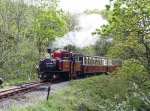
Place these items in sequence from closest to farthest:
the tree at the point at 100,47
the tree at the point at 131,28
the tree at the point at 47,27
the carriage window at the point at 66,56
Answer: the tree at the point at 131,28, the carriage window at the point at 66,56, the tree at the point at 47,27, the tree at the point at 100,47

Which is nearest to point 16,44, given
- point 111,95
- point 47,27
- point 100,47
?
point 111,95

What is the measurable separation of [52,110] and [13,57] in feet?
51.2

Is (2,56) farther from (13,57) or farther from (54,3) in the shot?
(54,3)

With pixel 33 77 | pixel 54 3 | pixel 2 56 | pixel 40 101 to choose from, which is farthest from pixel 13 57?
pixel 54 3

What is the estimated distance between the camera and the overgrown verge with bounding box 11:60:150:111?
1928 centimetres

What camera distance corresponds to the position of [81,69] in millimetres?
34594

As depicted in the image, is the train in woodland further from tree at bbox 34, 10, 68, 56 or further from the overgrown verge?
tree at bbox 34, 10, 68, 56

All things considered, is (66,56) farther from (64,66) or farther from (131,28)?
(131,28)

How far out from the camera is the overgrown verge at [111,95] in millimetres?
19281

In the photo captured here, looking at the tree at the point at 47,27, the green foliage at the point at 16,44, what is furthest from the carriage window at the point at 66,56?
the tree at the point at 47,27

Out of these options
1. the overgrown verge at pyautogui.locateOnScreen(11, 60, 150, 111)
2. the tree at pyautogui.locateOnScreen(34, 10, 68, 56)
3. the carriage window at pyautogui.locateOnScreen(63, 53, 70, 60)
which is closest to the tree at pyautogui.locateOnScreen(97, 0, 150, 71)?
the overgrown verge at pyautogui.locateOnScreen(11, 60, 150, 111)

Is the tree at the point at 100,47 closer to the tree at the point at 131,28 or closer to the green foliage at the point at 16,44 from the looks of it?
the green foliage at the point at 16,44

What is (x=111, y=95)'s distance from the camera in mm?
24891

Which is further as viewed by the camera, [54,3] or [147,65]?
[54,3]
